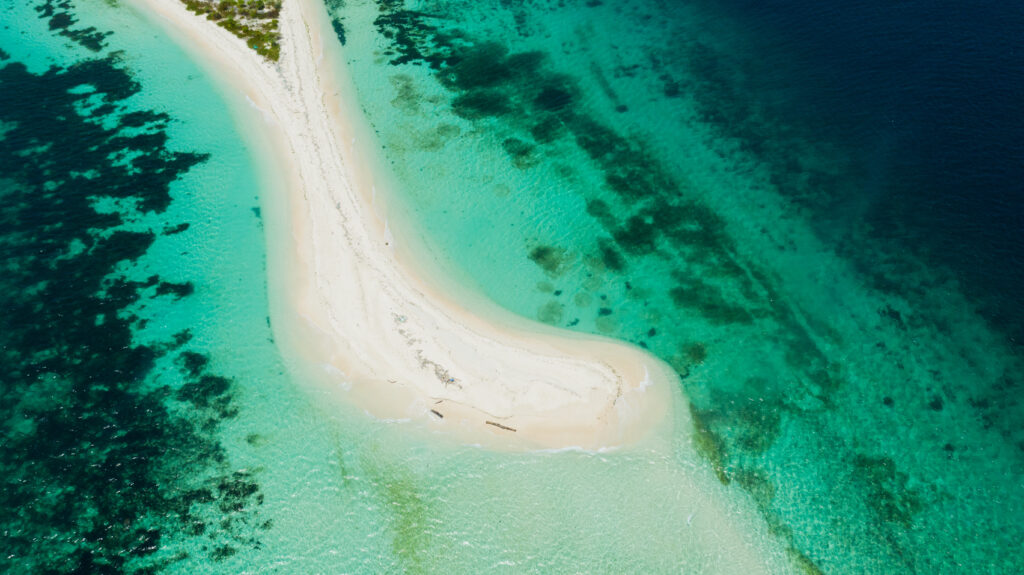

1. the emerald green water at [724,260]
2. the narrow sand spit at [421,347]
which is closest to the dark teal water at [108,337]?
the narrow sand spit at [421,347]

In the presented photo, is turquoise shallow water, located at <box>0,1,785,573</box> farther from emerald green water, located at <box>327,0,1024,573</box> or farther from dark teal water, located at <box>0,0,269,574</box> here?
emerald green water, located at <box>327,0,1024,573</box>

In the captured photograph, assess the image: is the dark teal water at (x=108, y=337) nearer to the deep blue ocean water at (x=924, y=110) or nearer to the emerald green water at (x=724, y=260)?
the emerald green water at (x=724, y=260)

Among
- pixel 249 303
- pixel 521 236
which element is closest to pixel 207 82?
pixel 249 303

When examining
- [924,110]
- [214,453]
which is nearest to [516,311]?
[214,453]

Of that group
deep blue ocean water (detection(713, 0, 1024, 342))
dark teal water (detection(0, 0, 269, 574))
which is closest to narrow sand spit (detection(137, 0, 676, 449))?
dark teal water (detection(0, 0, 269, 574))

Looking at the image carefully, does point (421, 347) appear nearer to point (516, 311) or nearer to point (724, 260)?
point (516, 311)
